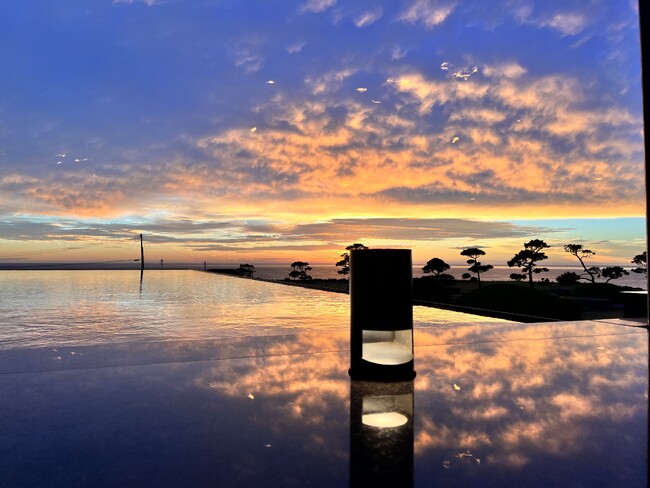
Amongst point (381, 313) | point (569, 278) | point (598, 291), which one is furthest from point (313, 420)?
point (569, 278)

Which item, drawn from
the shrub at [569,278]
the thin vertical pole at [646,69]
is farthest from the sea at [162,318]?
the shrub at [569,278]

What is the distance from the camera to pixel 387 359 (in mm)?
3979

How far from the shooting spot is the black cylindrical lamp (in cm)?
369

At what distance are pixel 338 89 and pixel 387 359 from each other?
29.4 feet

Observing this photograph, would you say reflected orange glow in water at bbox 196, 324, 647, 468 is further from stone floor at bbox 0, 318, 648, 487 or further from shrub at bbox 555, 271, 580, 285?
shrub at bbox 555, 271, 580, 285

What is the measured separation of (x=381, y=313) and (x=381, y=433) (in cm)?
113

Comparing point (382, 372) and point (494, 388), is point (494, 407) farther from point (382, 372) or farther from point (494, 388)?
point (382, 372)

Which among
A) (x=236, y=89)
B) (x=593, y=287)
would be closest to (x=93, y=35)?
(x=236, y=89)

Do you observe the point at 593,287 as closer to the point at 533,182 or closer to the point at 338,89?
the point at 533,182

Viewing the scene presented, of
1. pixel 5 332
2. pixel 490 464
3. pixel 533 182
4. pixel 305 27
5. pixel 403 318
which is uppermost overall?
pixel 305 27

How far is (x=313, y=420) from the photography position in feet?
9.65

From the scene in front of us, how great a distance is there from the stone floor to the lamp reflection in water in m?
0.01

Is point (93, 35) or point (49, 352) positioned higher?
point (93, 35)

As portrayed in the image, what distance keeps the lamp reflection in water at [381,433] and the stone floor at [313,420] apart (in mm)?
14
